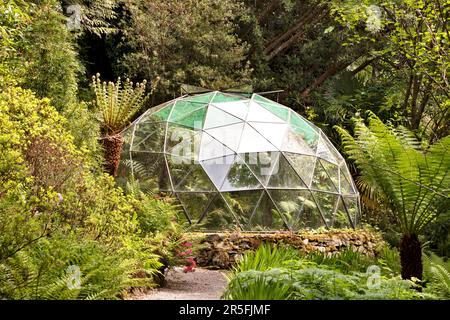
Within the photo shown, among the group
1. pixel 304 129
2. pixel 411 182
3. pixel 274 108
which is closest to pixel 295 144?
pixel 304 129

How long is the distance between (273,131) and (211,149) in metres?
1.36

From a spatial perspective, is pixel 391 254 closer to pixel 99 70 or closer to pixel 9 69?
pixel 9 69

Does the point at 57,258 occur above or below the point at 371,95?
below

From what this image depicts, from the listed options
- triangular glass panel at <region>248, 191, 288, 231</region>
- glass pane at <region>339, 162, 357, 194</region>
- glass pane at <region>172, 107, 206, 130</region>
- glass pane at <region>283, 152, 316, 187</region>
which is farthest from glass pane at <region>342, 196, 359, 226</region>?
glass pane at <region>172, 107, 206, 130</region>

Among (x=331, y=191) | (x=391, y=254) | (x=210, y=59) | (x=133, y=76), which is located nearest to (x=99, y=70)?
(x=133, y=76)

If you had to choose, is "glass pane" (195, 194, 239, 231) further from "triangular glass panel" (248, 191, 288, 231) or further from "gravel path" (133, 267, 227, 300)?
"gravel path" (133, 267, 227, 300)

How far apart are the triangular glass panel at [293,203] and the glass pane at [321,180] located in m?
0.38

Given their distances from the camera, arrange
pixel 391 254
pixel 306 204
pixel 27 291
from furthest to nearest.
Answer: pixel 306 204 → pixel 391 254 → pixel 27 291

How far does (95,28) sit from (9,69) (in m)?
6.19

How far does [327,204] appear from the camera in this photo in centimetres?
1078

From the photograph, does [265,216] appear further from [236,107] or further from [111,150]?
[111,150]

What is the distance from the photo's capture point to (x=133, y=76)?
15.7 meters

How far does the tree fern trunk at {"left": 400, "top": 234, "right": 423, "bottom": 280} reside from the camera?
6.27m

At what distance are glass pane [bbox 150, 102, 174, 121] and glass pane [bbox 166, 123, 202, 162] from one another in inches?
14.0
